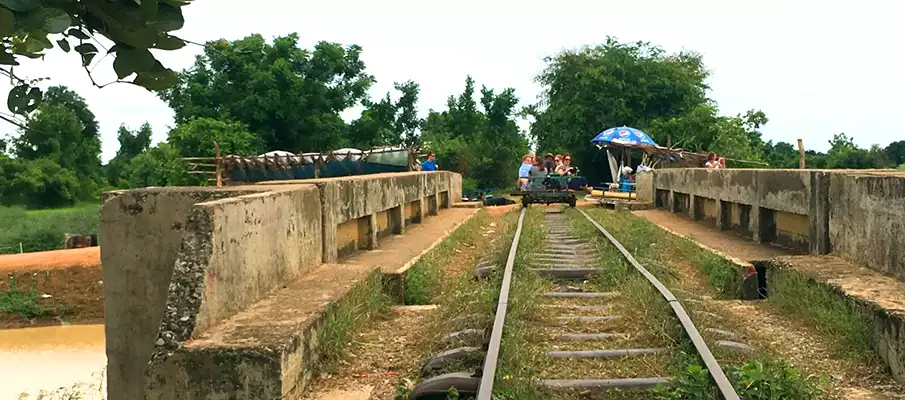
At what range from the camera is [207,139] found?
32906 millimetres

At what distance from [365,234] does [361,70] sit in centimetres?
3489

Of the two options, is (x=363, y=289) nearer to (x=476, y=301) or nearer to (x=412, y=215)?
(x=476, y=301)

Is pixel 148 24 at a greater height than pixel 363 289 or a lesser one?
greater

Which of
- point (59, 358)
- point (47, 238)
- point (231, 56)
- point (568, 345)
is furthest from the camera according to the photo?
point (47, 238)

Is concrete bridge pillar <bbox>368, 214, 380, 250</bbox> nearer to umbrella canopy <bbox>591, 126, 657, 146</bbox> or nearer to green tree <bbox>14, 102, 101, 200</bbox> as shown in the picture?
umbrella canopy <bbox>591, 126, 657, 146</bbox>

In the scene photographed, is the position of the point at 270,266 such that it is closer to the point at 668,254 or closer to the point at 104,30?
the point at 104,30

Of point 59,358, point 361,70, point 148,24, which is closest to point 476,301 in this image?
point 148,24

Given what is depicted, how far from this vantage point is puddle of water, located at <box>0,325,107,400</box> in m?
13.3

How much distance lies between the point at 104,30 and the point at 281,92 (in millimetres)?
38713

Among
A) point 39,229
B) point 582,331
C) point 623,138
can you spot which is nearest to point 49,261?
point 39,229

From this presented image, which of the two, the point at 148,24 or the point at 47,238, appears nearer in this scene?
the point at 148,24

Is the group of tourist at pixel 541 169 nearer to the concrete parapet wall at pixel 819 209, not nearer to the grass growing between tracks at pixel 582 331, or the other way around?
the concrete parapet wall at pixel 819 209

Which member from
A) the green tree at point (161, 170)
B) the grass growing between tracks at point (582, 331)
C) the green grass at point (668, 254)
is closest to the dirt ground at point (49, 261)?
the green tree at point (161, 170)

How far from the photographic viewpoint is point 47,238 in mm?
30500
